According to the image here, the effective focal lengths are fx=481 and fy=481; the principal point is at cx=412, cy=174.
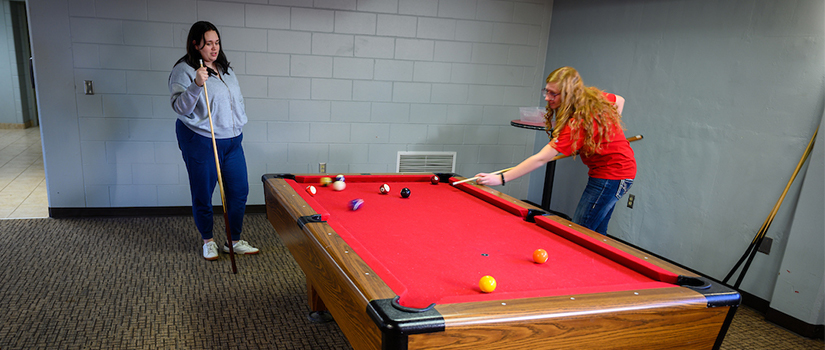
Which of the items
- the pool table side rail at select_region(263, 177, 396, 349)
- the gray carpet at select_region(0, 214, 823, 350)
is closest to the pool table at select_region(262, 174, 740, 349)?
the pool table side rail at select_region(263, 177, 396, 349)

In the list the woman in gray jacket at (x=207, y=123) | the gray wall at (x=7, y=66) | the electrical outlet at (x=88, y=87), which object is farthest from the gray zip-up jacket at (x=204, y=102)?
the gray wall at (x=7, y=66)

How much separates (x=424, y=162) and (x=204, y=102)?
208cm

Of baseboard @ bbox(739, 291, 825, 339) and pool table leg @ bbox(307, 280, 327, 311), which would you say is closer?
pool table leg @ bbox(307, 280, 327, 311)

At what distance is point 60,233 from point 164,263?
1.00 m

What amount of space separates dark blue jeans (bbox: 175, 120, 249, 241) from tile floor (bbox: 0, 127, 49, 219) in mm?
1661

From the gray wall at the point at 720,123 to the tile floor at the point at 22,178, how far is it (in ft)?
14.6

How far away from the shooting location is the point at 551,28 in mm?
4281

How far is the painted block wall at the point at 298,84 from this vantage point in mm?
3354

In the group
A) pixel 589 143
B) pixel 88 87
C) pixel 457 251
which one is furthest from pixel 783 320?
pixel 88 87

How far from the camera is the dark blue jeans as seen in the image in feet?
8.90

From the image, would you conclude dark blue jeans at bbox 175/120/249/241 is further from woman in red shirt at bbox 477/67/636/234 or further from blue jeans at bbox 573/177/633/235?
blue jeans at bbox 573/177/633/235

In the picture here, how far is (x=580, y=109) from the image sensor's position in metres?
2.21

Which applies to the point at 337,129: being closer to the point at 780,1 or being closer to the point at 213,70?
the point at 213,70

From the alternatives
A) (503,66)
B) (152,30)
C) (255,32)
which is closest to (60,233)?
(152,30)
